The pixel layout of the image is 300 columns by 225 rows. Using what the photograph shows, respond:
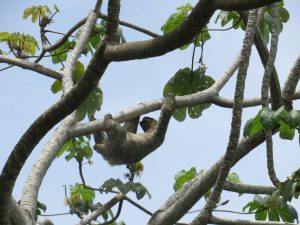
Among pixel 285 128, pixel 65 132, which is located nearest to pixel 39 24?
pixel 65 132

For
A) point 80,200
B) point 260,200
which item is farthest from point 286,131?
point 80,200

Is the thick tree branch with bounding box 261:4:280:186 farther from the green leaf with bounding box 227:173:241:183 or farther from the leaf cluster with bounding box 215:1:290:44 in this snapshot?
the green leaf with bounding box 227:173:241:183

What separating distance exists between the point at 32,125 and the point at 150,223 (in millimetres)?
1900

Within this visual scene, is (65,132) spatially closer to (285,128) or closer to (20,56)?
(20,56)

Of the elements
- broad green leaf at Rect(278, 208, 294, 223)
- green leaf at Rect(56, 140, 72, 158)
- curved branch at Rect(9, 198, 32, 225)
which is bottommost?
broad green leaf at Rect(278, 208, 294, 223)

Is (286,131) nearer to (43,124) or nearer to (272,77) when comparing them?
(272,77)

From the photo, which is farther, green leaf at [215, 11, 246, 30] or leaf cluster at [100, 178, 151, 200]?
green leaf at [215, 11, 246, 30]

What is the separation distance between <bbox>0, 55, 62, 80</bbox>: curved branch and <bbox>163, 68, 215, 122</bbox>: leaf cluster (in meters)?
1.46

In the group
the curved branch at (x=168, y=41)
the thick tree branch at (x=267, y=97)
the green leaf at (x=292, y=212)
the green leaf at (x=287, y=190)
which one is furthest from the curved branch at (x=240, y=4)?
the green leaf at (x=292, y=212)

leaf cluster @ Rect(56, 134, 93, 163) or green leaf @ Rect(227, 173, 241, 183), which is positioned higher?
leaf cluster @ Rect(56, 134, 93, 163)

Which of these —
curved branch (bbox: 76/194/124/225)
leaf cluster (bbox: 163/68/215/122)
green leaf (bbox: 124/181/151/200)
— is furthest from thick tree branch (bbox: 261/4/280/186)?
leaf cluster (bbox: 163/68/215/122)

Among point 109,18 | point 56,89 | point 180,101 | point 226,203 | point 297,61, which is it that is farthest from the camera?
point 56,89

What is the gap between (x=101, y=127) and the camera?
6.51 meters

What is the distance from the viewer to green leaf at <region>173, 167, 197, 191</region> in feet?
25.1
